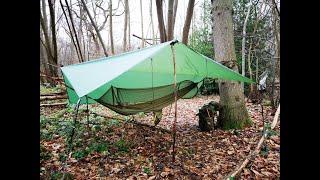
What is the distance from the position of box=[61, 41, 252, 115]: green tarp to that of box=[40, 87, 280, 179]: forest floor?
561mm

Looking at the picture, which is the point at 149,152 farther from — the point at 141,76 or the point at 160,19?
the point at 160,19

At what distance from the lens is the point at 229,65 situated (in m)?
4.84

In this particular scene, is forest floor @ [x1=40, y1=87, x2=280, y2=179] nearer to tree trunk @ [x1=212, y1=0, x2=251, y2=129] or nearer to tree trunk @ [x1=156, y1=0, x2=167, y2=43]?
tree trunk @ [x1=212, y1=0, x2=251, y2=129]

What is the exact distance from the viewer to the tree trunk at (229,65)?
486cm

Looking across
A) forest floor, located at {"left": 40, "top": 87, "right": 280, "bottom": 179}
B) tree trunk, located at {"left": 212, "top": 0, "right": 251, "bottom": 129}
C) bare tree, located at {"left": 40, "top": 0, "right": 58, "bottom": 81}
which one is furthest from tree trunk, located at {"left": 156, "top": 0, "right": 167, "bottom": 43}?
bare tree, located at {"left": 40, "top": 0, "right": 58, "bottom": 81}

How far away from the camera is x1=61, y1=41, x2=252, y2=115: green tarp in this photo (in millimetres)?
3424

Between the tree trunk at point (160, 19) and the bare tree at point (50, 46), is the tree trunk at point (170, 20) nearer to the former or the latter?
Result: the tree trunk at point (160, 19)
